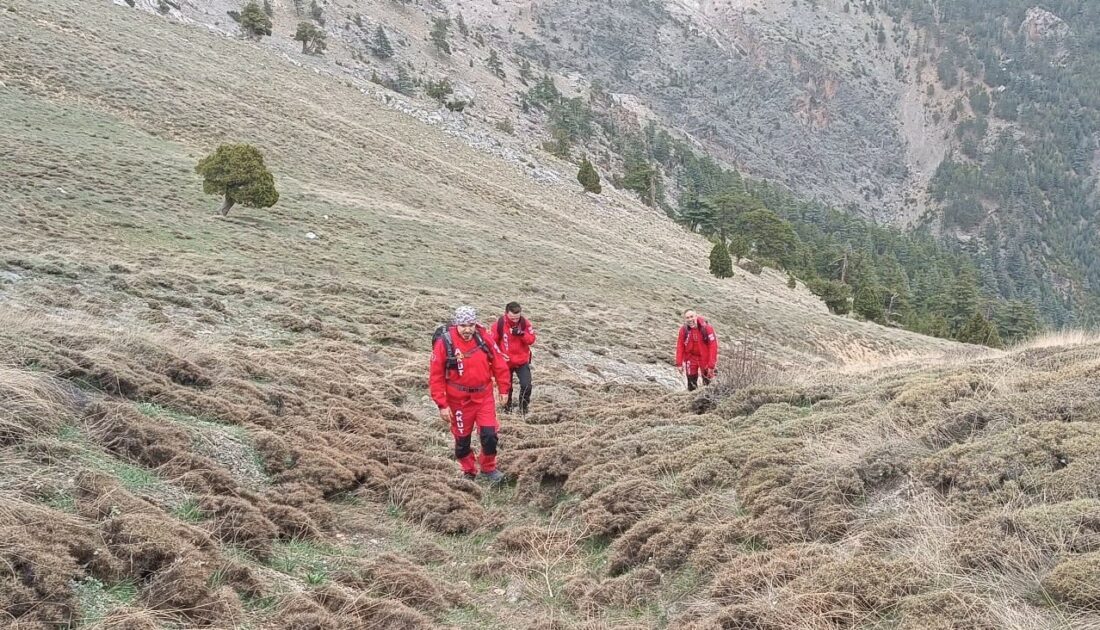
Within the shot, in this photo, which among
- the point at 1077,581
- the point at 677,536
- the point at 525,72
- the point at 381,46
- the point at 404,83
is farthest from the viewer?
the point at 525,72

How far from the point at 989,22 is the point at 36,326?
735ft

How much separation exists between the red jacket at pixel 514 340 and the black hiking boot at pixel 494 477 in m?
2.84

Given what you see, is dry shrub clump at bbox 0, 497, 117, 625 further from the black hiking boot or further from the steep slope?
the steep slope

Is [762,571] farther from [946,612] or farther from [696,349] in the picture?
[696,349]

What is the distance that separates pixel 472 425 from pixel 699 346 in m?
4.90

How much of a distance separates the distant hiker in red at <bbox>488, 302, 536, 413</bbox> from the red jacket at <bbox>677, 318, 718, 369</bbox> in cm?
241

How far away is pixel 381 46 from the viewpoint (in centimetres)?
7256

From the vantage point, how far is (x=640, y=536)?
5367mm

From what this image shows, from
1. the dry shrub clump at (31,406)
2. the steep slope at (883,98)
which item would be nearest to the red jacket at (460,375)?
the dry shrub clump at (31,406)

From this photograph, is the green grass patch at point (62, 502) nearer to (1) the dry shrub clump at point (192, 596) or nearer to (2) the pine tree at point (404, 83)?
(1) the dry shrub clump at point (192, 596)

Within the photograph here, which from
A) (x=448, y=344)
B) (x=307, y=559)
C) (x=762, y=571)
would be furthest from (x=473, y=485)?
(x=762, y=571)

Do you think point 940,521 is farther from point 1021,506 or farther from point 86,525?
point 86,525

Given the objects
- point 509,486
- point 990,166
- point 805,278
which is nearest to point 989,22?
point 990,166

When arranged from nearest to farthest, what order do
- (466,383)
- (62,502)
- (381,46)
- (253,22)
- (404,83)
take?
(62,502) → (466,383) → (253,22) → (404,83) → (381,46)
